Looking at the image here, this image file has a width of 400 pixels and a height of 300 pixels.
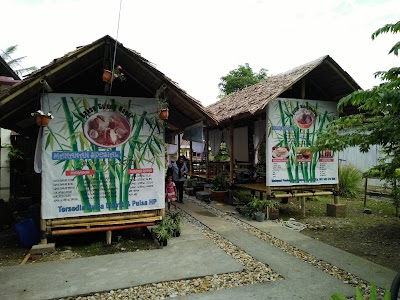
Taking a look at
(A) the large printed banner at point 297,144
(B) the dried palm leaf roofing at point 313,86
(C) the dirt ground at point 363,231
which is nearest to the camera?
(C) the dirt ground at point 363,231

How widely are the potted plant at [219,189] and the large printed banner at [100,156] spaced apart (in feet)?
16.9

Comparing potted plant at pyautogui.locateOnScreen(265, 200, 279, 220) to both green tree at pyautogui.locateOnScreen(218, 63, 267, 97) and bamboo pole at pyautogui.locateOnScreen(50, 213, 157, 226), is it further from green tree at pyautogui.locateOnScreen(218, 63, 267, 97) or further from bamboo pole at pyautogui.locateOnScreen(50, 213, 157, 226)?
green tree at pyautogui.locateOnScreen(218, 63, 267, 97)

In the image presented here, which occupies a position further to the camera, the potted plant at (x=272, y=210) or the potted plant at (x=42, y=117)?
the potted plant at (x=272, y=210)

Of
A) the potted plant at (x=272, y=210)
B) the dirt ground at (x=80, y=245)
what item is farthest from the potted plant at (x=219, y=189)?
the dirt ground at (x=80, y=245)

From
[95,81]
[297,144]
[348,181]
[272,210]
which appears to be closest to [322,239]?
[272,210]

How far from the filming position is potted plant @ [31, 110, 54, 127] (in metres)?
5.45

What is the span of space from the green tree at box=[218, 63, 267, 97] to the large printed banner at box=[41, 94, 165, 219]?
20373 mm

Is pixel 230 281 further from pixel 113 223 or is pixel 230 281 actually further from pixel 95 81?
pixel 95 81

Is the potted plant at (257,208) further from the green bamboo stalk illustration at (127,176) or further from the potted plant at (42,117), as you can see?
the potted plant at (42,117)

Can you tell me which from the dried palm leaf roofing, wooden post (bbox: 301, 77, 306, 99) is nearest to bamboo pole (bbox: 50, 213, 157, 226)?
→ the dried palm leaf roofing

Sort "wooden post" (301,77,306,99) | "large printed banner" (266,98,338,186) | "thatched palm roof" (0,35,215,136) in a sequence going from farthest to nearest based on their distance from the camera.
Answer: "wooden post" (301,77,306,99), "large printed banner" (266,98,338,186), "thatched palm roof" (0,35,215,136)

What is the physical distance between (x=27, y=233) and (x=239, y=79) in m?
22.4

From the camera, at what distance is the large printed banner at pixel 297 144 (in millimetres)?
8680

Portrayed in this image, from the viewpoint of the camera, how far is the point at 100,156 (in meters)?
6.21
